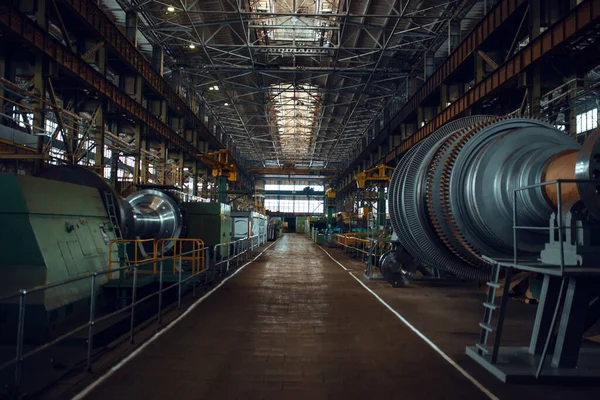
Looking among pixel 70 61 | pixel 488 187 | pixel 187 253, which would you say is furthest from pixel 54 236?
pixel 70 61

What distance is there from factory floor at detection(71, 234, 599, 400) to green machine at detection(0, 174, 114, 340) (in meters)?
1.91

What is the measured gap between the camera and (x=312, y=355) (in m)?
5.19

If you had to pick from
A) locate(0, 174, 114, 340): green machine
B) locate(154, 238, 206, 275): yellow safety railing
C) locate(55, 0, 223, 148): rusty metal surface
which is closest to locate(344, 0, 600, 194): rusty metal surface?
locate(154, 238, 206, 275): yellow safety railing

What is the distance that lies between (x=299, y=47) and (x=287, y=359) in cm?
2056

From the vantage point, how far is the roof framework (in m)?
19.7

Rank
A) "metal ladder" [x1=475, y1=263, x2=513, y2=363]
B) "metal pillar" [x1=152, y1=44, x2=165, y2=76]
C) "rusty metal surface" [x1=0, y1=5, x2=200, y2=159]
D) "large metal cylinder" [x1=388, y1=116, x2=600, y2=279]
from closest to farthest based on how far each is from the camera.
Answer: "large metal cylinder" [x1=388, y1=116, x2=600, y2=279] < "metal ladder" [x1=475, y1=263, x2=513, y2=363] < "rusty metal surface" [x1=0, y1=5, x2=200, y2=159] < "metal pillar" [x1=152, y1=44, x2=165, y2=76]

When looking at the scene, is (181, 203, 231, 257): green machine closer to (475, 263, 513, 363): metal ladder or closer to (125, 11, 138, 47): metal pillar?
(125, 11, 138, 47): metal pillar

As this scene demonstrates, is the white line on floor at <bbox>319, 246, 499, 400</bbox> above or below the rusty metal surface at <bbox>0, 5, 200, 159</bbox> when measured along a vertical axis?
below

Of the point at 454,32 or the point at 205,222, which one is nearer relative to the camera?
the point at 205,222

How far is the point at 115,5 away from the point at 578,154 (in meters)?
21.9

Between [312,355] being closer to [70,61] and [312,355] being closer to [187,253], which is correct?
[187,253]

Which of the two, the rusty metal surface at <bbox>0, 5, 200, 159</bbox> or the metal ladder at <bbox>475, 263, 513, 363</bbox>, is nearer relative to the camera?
the metal ladder at <bbox>475, 263, 513, 363</bbox>

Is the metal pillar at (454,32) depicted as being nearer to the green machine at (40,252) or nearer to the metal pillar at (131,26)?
the metal pillar at (131,26)

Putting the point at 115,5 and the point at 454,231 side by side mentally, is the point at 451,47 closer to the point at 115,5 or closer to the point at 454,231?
the point at 115,5
